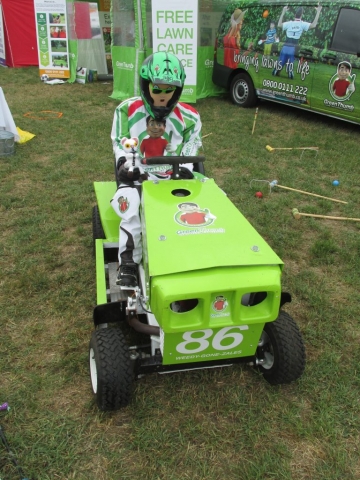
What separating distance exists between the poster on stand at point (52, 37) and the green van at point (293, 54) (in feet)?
15.0

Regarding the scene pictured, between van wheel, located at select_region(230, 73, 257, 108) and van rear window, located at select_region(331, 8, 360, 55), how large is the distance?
2.08 metres

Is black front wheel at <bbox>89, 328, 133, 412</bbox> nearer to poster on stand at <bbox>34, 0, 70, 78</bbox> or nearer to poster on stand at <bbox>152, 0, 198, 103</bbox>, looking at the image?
poster on stand at <bbox>152, 0, 198, 103</bbox>

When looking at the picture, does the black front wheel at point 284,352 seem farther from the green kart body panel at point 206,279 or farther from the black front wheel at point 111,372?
the black front wheel at point 111,372

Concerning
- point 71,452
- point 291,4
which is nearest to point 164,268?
point 71,452

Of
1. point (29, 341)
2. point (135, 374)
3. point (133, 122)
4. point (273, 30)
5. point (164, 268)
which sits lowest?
point (29, 341)

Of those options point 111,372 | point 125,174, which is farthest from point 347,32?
point 111,372

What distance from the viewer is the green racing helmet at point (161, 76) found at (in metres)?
2.95

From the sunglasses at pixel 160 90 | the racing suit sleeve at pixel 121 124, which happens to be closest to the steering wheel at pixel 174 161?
the sunglasses at pixel 160 90

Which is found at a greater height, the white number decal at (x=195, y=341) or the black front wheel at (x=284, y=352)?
the white number decal at (x=195, y=341)

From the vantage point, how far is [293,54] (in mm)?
8211

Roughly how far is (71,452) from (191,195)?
1.69m

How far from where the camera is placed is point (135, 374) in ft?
8.10

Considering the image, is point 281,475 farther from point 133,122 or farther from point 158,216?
point 133,122

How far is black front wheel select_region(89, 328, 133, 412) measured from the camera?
7.70 ft
